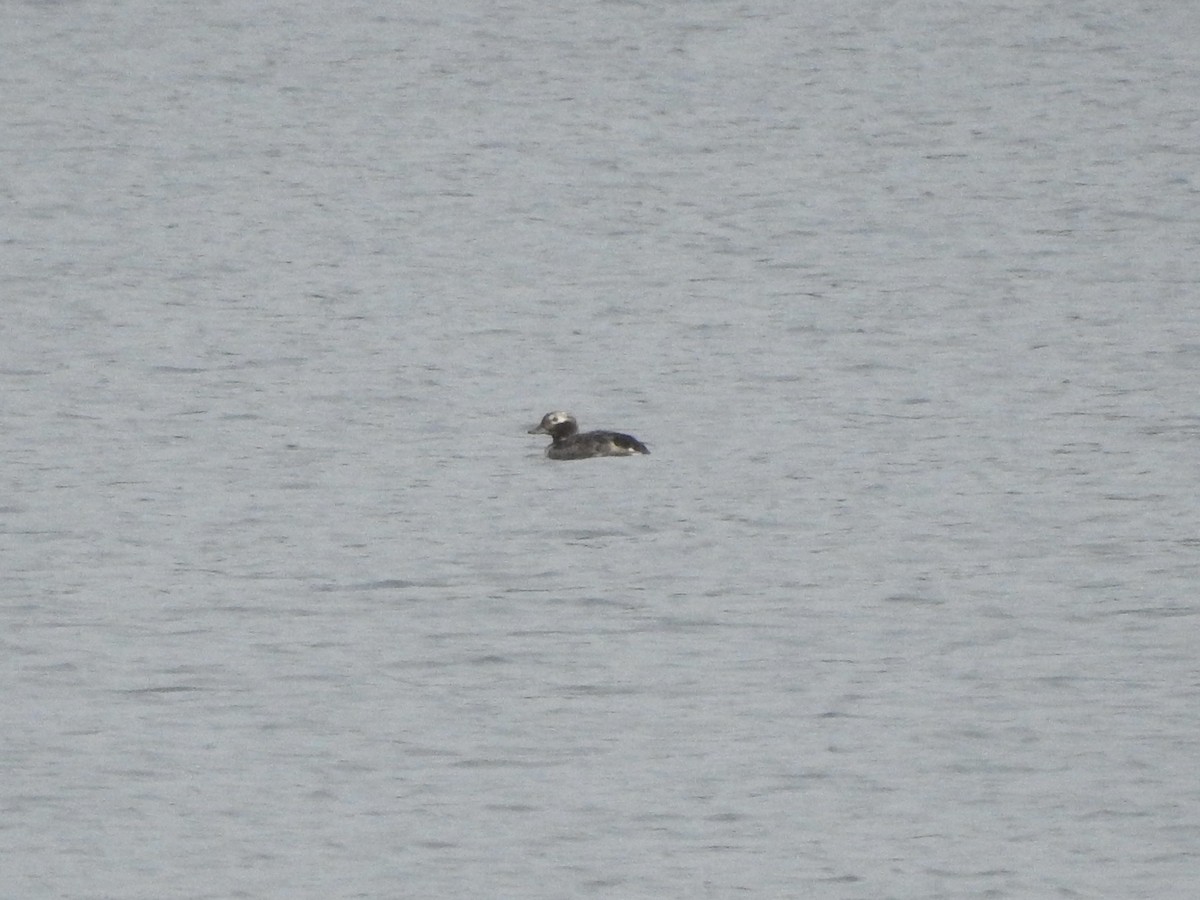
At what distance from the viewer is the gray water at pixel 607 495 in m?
10.0

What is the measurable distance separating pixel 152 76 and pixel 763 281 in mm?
14997

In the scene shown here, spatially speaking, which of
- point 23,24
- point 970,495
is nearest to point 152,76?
point 23,24

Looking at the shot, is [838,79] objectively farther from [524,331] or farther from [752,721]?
[752,721]

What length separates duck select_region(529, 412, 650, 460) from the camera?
16.4 meters

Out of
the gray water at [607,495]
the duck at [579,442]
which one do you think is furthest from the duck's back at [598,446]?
the gray water at [607,495]

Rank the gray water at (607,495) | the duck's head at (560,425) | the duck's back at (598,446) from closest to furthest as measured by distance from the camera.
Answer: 1. the gray water at (607,495)
2. the duck's back at (598,446)
3. the duck's head at (560,425)

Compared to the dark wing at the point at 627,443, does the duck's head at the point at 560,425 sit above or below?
above

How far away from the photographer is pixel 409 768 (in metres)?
10.6

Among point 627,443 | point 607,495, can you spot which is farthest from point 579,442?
point 607,495

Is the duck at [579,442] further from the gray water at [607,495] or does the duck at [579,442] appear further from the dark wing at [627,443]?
the gray water at [607,495]

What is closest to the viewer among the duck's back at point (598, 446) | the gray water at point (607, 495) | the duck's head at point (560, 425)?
the gray water at point (607, 495)

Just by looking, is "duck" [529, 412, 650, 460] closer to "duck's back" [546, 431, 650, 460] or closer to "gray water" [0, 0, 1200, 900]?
"duck's back" [546, 431, 650, 460]

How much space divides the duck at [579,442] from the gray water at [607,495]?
171 mm

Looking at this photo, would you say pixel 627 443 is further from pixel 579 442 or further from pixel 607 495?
pixel 607 495
